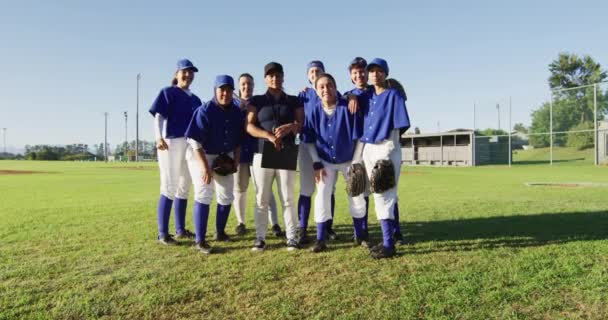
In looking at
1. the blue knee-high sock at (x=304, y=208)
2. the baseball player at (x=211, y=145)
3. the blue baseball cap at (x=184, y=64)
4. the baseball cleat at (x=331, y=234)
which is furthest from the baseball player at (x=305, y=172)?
the blue baseball cap at (x=184, y=64)

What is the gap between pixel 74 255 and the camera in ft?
13.6

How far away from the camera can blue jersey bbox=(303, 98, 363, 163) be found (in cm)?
436

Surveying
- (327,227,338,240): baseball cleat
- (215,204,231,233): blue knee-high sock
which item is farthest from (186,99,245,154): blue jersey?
(327,227,338,240): baseball cleat

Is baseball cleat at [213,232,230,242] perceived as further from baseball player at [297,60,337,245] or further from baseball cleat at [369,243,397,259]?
baseball cleat at [369,243,397,259]

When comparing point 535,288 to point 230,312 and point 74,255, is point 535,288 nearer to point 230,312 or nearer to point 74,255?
point 230,312

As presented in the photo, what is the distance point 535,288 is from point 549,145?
32.3 m

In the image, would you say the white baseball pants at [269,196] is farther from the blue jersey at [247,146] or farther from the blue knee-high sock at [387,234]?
the blue knee-high sock at [387,234]

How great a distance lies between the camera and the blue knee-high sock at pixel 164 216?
4793mm

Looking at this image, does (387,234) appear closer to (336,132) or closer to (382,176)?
(382,176)

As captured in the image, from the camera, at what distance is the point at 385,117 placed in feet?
13.4

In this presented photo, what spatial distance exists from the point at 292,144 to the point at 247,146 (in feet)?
3.09

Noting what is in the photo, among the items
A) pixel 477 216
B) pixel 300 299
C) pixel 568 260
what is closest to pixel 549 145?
pixel 477 216

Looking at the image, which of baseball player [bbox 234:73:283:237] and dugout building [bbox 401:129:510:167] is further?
dugout building [bbox 401:129:510:167]

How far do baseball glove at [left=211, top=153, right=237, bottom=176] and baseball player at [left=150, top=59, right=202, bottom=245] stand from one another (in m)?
0.67
